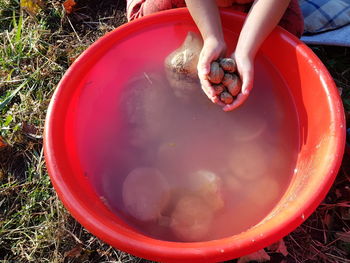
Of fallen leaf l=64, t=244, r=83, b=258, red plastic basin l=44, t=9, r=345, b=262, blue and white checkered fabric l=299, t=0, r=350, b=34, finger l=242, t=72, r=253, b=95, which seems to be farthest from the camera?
blue and white checkered fabric l=299, t=0, r=350, b=34

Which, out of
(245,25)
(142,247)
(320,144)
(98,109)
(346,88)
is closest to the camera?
(142,247)

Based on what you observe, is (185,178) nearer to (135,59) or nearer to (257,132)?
(257,132)

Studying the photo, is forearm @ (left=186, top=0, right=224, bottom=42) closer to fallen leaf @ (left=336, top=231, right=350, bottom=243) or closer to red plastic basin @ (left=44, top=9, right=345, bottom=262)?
red plastic basin @ (left=44, top=9, right=345, bottom=262)

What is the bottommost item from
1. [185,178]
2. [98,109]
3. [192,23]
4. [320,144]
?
[185,178]

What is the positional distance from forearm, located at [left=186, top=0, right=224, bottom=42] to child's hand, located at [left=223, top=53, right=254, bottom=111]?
3.8 inches

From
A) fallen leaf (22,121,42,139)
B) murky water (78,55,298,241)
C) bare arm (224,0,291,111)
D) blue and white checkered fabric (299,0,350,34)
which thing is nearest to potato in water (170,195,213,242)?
murky water (78,55,298,241)

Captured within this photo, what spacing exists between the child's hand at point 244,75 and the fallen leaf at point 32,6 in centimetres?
91

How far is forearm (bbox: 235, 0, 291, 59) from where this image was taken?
1.10 meters

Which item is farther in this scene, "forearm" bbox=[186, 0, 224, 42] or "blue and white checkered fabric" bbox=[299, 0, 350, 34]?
"blue and white checkered fabric" bbox=[299, 0, 350, 34]

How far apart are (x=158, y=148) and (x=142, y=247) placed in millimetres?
480

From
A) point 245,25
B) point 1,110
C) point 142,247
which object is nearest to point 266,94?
point 245,25

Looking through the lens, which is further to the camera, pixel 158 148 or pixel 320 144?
pixel 158 148

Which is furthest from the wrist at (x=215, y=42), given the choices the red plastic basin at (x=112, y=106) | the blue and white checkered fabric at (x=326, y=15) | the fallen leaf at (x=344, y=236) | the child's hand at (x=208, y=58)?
the fallen leaf at (x=344, y=236)

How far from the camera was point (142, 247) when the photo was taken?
82 centimetres
